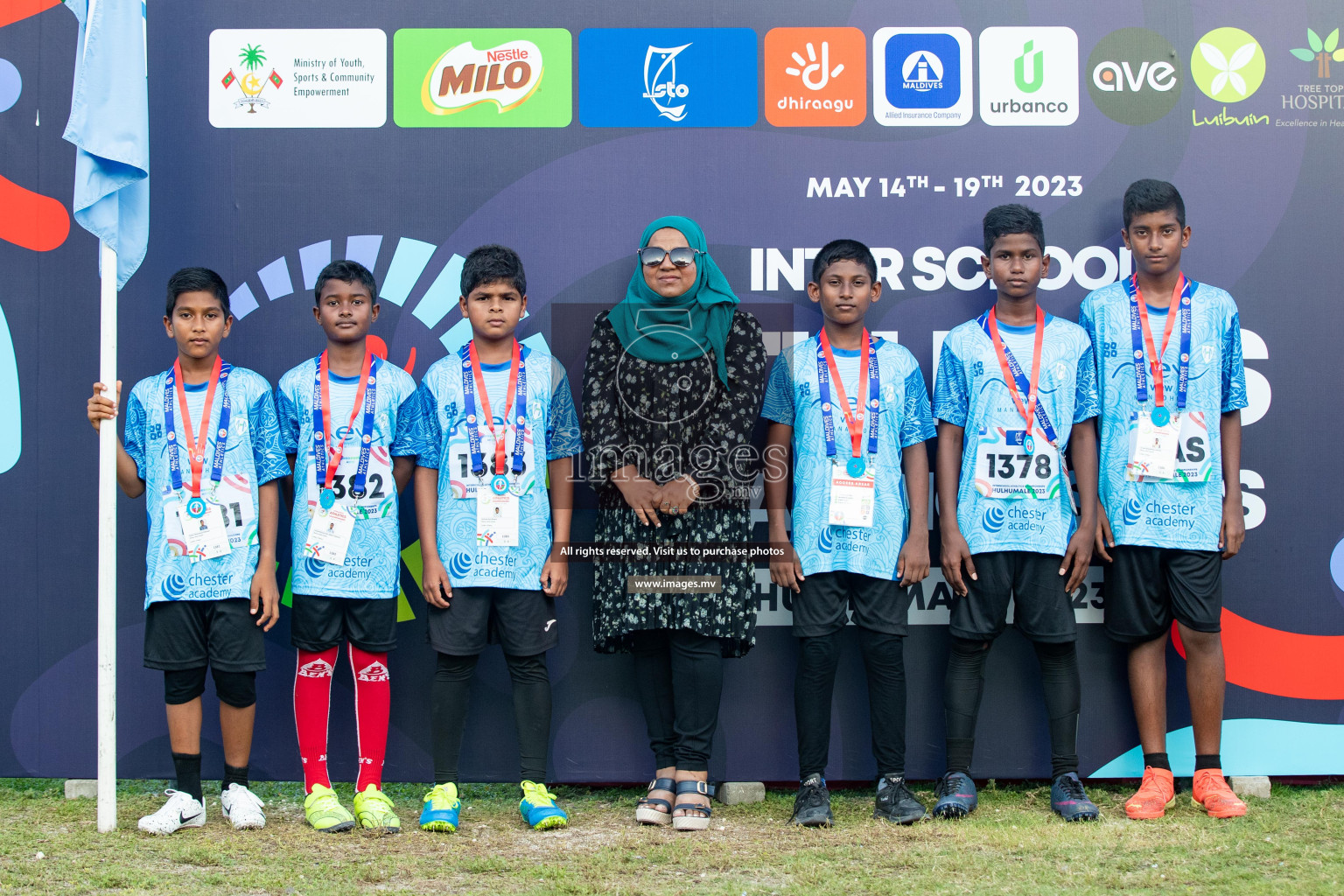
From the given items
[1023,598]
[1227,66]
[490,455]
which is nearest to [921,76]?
[1227,66]

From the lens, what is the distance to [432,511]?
12.4 feet

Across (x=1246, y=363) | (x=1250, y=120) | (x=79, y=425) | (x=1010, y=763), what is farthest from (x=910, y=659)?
(x=79, y=425)

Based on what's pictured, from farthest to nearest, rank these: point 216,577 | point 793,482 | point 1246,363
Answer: point 1246,363, point 793,482, point 216,577

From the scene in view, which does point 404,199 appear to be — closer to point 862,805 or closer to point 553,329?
point 553,329

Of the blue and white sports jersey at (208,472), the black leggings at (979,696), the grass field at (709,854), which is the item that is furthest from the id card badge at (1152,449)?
the blue and white sports jersey at (208,472)

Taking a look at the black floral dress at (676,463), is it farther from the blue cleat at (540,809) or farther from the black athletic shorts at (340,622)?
the black athletic shorts at (340,622)

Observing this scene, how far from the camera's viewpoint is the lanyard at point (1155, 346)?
382cm

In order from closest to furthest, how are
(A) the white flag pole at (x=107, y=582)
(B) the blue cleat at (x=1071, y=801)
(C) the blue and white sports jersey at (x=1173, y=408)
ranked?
(A) the white flag pole at (x=107, y=582) < (B) the blue cleat at (x=1071, y=801) < (C) the blue and white sports jersey at (x=1173, y=408)

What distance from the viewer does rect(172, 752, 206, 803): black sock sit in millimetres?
3701

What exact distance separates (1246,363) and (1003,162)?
1.23m

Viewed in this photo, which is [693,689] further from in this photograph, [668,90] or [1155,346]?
[668,90]

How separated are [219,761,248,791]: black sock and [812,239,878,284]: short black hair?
2.71 m

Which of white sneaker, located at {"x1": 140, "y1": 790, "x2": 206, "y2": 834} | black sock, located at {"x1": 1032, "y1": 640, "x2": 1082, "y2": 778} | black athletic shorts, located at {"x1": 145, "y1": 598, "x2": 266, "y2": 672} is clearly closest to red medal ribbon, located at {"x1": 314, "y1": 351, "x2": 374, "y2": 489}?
black athletic shorts, located at {"x1": 145, "y1": 598, "x2": 266, "y2": 672}

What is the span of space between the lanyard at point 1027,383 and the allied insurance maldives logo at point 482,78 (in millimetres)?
1890
